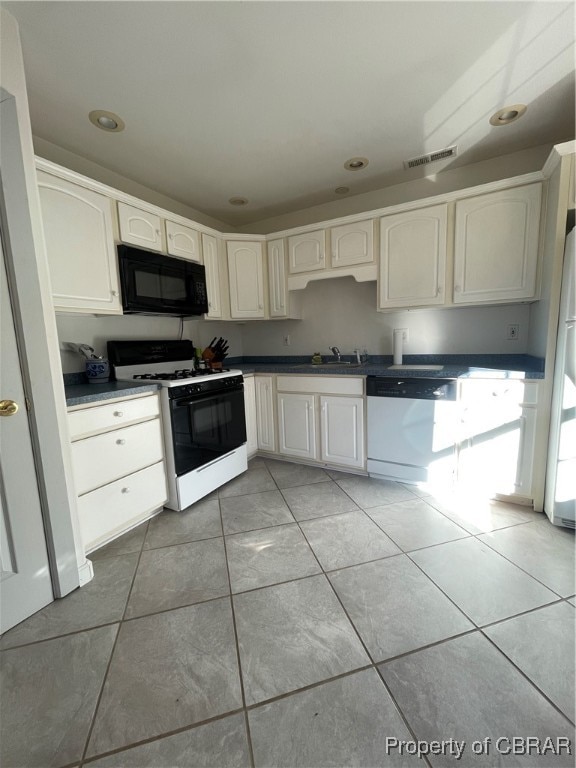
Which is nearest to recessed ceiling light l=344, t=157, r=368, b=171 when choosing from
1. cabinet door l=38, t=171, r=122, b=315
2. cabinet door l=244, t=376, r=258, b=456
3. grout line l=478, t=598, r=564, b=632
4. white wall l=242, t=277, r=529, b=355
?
white wall l=242, t=277, r=529, b=355

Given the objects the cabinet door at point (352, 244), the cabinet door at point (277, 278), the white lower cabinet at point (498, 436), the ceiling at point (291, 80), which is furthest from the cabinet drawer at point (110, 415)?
the white lower cabinet at point (498, 436)

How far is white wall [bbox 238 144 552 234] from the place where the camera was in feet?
7.73

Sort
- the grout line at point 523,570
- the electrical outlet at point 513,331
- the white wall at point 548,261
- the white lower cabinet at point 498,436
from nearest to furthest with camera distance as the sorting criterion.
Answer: the grout line at point 523,570 < the white wall at point 548,261 < the white lower cabinet at point 498,436 < the electrical outlet at point 513,331

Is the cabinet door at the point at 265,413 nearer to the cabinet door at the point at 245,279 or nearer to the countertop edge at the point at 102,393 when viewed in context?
the cabinet door at the point at 245,279

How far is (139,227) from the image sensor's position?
2.28 m

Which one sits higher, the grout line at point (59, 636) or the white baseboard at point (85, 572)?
the white baseboard at point (85, 572)

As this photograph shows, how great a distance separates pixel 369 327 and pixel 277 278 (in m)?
1.03

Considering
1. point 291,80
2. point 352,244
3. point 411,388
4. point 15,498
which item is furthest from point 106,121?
point 411,388

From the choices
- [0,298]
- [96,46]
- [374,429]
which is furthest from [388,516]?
[96,46]

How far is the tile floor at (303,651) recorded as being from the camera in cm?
91

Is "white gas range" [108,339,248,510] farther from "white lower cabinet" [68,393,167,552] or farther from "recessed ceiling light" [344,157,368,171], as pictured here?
"recessed ceiling light" [344,157,368,171]

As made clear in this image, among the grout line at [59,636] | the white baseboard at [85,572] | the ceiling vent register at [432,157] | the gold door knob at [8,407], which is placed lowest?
the grout line at [59,636]

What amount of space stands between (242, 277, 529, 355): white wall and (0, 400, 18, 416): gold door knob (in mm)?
2558

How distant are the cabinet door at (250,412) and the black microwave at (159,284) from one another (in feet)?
2.59
